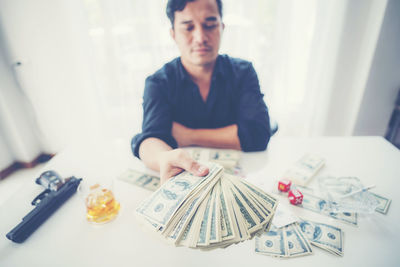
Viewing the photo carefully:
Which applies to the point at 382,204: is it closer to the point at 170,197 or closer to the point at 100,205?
the point at 170,197

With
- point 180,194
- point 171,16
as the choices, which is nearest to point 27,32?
point 171,16

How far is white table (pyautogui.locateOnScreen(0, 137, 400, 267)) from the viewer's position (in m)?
0.63

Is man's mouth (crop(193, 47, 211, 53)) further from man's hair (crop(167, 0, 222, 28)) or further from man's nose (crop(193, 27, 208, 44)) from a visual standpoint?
man's hair (crop(167, 0, 222, 28))

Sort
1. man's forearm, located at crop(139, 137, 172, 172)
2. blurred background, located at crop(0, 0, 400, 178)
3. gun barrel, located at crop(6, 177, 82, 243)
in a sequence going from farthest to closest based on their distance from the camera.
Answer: blurred background, located at crop(0, 0, 400, 178) → man's forearm, located at crop(139, 137, 172, 172) → gun barrel, located at crop(6, 177, 82, 243)

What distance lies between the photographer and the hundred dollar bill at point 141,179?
0.92 metres

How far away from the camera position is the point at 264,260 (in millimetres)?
622

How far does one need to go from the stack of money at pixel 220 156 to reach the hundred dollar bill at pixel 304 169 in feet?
0.73

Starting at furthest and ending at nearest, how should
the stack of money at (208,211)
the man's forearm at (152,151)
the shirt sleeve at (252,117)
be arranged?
the shirt sleeve at (252,117) → the man's forearm at (152,151) → the stack of money at (208,211)

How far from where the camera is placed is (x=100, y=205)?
0.80 meters

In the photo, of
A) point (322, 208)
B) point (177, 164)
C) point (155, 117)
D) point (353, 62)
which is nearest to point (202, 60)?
point (155, 117)

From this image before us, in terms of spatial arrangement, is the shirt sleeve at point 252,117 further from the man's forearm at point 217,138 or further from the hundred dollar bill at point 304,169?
the hundred dollar bill at point 304,169

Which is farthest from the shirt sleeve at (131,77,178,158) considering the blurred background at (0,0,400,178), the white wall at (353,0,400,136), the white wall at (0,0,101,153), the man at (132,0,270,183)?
the white wall at (353,0,400,136)

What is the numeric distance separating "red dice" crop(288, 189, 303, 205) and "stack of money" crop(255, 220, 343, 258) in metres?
0.08

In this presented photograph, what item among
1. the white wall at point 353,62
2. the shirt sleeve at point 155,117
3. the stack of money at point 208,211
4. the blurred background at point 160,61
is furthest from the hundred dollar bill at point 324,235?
the white wall at point 353,62
